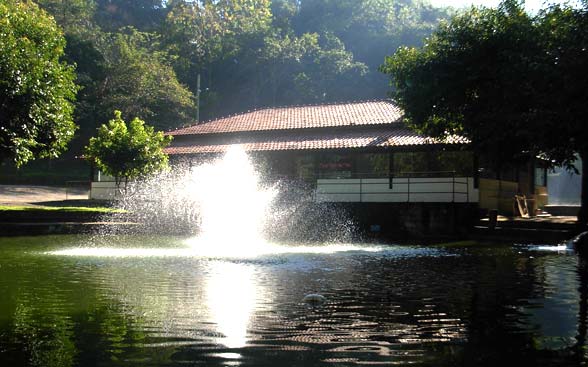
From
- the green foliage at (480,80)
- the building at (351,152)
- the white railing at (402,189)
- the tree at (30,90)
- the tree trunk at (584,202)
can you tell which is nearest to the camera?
the green foliage at (480,80)

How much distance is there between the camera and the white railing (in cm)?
2533

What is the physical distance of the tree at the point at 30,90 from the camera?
65.9 ft

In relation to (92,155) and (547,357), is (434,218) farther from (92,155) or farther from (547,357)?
(547,357)

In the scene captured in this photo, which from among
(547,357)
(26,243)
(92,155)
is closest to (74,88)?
(92,155)

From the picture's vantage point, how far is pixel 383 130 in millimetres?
29531

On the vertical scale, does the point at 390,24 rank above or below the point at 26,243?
above

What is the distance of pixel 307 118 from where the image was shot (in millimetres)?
33844

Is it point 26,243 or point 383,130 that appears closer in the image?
point 26,243

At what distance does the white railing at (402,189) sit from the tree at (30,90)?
484 inches

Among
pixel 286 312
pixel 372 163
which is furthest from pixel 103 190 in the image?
pixel 286 312

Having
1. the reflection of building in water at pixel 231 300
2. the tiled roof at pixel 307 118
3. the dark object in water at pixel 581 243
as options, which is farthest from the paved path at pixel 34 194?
the dark object in water at pixel 581 243

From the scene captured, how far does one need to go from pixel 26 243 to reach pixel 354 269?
11060 mm

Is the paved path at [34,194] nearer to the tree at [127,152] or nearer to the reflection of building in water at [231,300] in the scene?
the tree at [127,152]

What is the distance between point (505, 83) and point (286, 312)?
1506 centimetres
